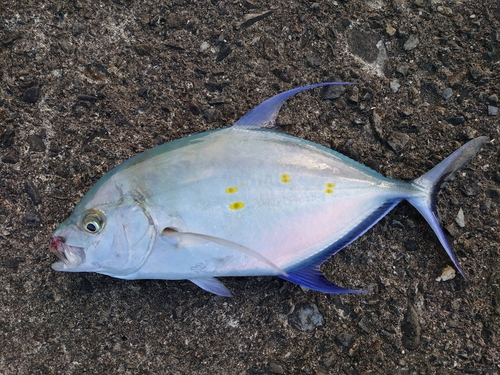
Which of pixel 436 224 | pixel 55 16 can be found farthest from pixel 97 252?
pixel 436 224

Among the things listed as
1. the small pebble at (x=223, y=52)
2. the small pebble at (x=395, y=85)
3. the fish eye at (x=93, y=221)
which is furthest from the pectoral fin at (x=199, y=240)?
the small pebble at (x=395, y=85)

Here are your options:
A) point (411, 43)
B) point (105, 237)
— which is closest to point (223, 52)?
point (411, 43)

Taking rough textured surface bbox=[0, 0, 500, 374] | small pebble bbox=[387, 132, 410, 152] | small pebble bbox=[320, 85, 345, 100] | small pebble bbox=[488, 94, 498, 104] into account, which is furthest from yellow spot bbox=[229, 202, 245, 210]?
small pebble bbox=[488, 94, 498, 104]

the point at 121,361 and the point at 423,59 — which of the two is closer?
the point at 121,361

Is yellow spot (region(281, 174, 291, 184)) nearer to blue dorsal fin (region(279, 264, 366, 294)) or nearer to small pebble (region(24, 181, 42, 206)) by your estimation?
blue dorsal fin (region(279, 264, 366, 294))

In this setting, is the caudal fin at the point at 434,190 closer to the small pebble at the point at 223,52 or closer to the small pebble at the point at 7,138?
the small pebble at the point at 223,52

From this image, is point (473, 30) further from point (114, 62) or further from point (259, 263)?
point (114, 62)

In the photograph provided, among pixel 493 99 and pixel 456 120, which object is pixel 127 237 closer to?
pixel 456 120
